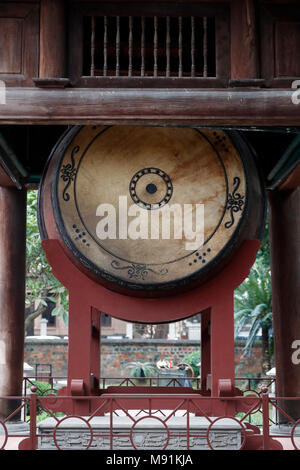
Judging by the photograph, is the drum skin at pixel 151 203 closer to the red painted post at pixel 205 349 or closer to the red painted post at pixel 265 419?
the red painted post at pixel 265 419

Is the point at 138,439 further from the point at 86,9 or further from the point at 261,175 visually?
the point at 86,9

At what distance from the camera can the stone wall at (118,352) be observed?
2208 centimetres

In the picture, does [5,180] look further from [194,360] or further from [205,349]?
[194,360]

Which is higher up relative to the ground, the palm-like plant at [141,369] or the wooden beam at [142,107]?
the wooden beam at [142,107]

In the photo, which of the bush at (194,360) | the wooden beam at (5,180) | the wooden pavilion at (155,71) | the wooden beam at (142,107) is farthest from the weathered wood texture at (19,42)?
the bush at (194,360)

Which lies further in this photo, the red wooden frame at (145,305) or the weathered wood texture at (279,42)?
the red wooden frame at (145,305)

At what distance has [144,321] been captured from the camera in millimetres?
6145

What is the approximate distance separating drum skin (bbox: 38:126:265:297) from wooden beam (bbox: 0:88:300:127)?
1.02 meters

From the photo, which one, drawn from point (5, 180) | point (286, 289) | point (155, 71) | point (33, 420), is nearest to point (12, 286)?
point (5, 180)

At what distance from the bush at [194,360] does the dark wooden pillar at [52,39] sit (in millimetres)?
14753

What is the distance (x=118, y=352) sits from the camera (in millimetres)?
22453

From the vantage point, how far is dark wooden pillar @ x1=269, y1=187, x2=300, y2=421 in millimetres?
7590

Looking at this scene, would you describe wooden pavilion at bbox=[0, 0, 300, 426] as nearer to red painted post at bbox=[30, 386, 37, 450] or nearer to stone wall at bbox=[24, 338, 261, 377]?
red painted post at bbox=[30, 386, 37, 450]

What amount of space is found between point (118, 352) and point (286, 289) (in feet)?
50.2
